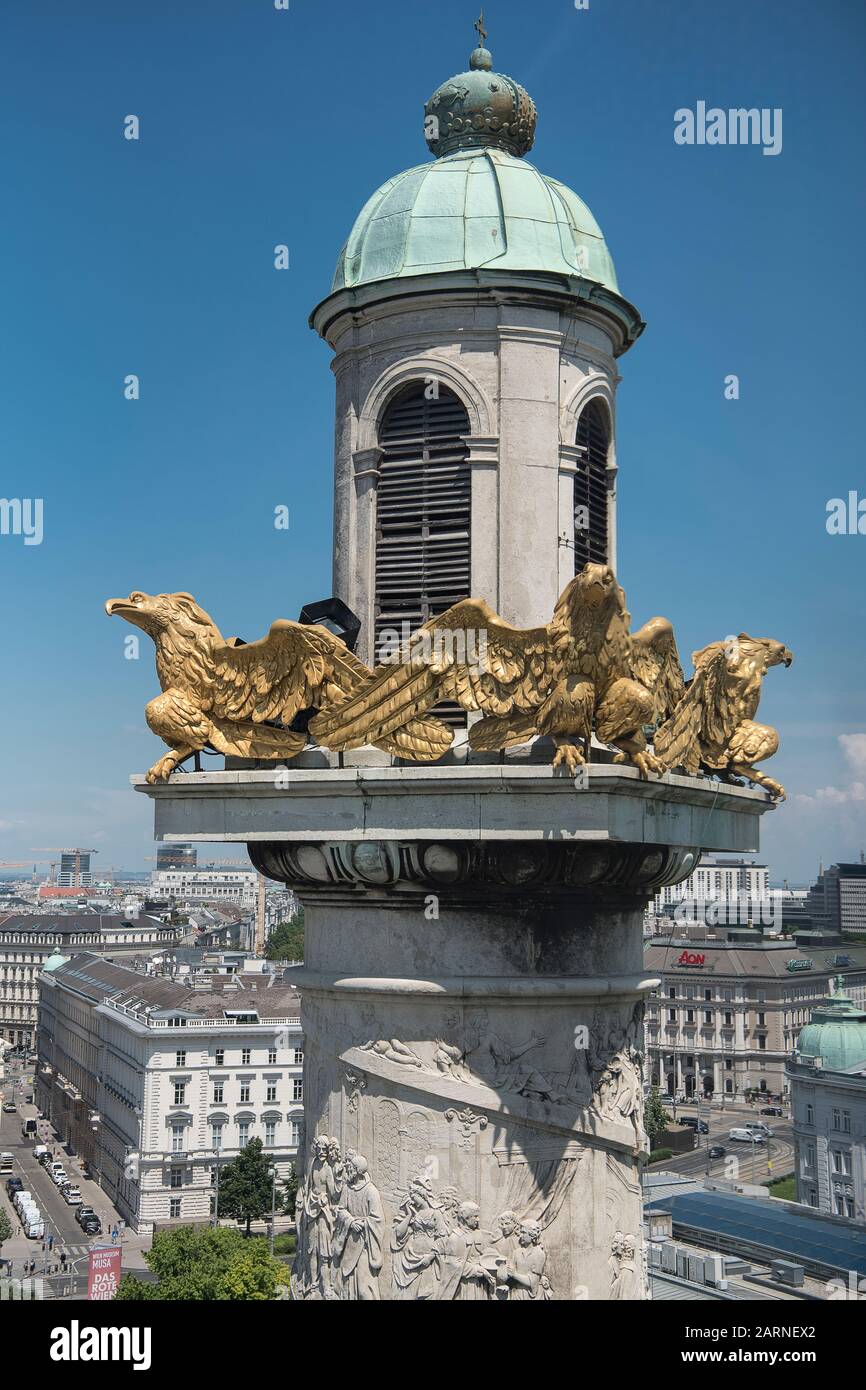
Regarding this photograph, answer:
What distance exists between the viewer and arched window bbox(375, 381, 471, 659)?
571 inches

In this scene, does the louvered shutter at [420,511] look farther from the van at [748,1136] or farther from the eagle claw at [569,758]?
the van at [748,1136]

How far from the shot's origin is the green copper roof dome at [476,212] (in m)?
14.6

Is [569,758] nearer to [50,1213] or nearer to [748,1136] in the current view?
[50,1213]

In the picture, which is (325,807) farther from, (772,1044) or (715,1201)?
(772,1044)

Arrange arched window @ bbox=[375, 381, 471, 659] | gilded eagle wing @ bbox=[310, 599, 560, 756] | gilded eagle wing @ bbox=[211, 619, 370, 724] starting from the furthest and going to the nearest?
arched window @ bbox=[375, 381, 471, 659] → gilded eagle wing @ bbox=[211, 619, 370, 724] → gilded eagle wing @ bbox=[310, 599, 560, 756]

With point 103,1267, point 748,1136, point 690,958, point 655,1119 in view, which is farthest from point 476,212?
point 690,958

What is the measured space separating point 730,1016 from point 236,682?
146m

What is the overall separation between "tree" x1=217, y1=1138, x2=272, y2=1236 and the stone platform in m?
87.9

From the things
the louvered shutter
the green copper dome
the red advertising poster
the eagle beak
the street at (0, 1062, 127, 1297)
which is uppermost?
the louvered shutter

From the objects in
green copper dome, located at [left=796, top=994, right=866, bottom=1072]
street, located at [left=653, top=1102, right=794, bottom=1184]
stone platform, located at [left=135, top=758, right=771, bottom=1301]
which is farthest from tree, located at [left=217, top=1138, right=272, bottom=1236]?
stone platform, located at [left=135, top=758, right=771, bottom=1301]

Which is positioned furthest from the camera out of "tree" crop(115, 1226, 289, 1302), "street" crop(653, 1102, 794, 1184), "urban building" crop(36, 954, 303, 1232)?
"street" crop(653, 1102, 794, 1184)

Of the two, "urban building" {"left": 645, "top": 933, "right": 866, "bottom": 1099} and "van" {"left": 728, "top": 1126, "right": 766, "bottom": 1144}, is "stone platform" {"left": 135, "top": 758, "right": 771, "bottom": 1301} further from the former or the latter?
"urban building" {"left": 645, "top": 933, "right": 866, "bottom": 1099}

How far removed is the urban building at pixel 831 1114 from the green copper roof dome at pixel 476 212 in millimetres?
83765
